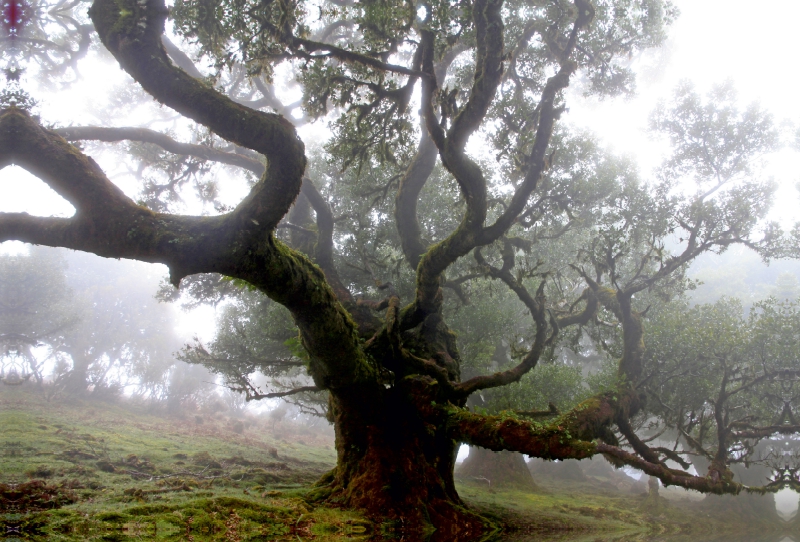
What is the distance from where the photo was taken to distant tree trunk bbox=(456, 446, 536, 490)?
816 inches

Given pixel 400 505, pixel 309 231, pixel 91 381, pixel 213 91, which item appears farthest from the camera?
pixel 91 381

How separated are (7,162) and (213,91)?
320 cm

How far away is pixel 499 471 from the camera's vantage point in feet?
69.8

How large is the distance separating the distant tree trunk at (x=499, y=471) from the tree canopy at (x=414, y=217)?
592 centimetres

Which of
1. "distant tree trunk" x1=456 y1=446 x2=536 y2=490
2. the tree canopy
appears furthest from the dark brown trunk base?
"distant tree trunk" x1=456 y1=446 x2=536 y2=490

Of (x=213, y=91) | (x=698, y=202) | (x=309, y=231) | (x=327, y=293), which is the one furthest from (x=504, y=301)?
(x=213, y=91)

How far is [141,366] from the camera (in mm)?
45531

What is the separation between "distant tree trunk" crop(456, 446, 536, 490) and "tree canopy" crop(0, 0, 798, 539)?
233 inches

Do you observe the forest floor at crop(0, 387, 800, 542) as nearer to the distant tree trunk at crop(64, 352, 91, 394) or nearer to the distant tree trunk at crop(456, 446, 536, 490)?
the distant tree trunk at crop(456, 446, 536, 490)

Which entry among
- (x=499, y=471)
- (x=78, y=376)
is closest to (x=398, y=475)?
(x=499, y=471)

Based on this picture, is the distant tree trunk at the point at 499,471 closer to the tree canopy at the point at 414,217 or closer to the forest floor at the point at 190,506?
the forest floor at the point at 190,506

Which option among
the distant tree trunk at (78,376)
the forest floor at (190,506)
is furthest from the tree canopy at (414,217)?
the distant tree trunk at (78,376)

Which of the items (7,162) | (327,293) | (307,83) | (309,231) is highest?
(307,83)

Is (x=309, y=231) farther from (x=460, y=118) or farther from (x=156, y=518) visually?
(x=156, y=518)
